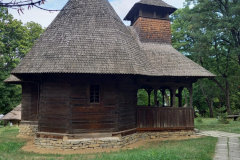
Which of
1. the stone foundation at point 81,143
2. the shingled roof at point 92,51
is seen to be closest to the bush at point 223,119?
the shingled roof at point 92,51

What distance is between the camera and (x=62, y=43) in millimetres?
9930

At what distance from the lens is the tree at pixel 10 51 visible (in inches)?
857

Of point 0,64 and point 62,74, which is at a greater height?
point 0,64

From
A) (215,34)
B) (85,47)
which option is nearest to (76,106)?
(85,47)

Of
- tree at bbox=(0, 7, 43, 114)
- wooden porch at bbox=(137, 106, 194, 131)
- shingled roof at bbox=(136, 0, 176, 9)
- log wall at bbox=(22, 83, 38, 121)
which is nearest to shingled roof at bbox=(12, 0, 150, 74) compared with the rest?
wooden porch at bbox=(137, 106, 194, 131)

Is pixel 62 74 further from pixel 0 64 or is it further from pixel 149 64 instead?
pixel 0 64

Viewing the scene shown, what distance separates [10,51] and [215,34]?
20305 mm

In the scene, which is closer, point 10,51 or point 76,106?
point 76,106

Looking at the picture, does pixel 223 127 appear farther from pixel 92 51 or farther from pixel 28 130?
pixel 28 130

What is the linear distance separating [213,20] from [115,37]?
12.5 m

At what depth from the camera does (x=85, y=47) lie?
9.72 meters

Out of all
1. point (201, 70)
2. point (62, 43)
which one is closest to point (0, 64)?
point (62, 43)

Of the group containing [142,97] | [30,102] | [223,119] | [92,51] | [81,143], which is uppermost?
[92,51]

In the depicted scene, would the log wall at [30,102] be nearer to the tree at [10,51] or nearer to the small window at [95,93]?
the small window at [95,93]
